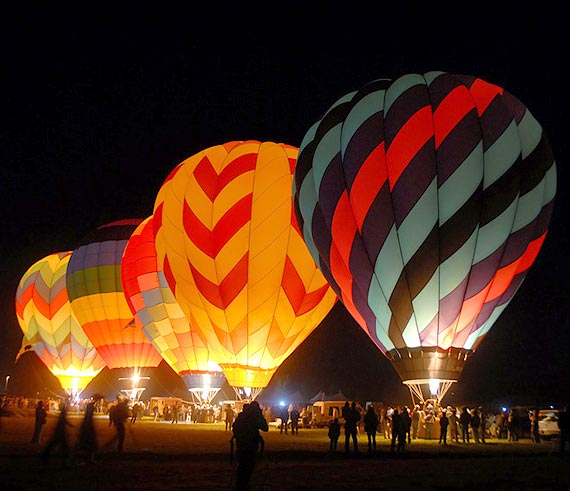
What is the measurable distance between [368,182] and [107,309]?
47.8 feet

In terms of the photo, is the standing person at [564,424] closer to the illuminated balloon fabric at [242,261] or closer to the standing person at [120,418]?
the standing person at [120,418]

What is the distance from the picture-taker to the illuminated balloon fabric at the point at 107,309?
25641 millimetres

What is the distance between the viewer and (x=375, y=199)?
14.2 meters

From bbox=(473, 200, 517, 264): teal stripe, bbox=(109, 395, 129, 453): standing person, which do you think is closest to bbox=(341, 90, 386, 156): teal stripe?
bbox=(473, 200, 517, 264): teal stripe

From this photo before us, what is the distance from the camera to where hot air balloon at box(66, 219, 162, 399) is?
25641mm

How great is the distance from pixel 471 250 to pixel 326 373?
4328 cm

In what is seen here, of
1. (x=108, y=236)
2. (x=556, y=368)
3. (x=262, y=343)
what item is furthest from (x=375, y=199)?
(x=556, y=368)

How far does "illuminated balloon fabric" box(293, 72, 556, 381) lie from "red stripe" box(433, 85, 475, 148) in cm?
3

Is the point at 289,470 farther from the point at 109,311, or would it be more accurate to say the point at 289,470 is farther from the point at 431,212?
the point at 109,311

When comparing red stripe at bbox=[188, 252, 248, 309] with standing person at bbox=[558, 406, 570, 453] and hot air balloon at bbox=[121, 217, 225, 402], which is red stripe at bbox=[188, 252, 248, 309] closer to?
hot air balloon at bbox=[121, 217, 225, 402]

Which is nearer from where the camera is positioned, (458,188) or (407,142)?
(458,188)

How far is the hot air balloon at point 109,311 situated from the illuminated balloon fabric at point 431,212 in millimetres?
12528

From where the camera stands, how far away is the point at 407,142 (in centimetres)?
1434

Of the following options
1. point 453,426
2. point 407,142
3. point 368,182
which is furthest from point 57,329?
point 407,142
